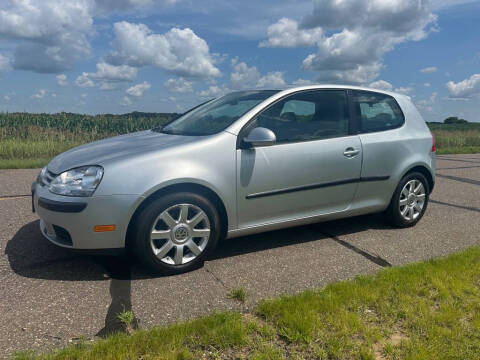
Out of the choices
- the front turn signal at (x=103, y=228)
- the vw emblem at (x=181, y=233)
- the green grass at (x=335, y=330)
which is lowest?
the green grass at (x=335, y=330)

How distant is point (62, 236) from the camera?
317 cm

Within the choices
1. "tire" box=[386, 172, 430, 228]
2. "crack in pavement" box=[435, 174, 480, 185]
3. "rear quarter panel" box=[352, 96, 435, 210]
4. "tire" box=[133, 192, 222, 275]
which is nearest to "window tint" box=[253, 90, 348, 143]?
"rear quarter panel" box=[352, 96, 435, 210]

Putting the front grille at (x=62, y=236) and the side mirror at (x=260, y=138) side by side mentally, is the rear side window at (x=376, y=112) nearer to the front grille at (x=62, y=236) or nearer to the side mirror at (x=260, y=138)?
the side mirror at (x=260, y=138)

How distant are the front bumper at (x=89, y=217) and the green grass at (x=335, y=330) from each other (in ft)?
3.04

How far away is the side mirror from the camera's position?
11.1 feet

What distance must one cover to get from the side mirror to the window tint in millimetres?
228

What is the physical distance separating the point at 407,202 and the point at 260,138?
7.69 feet

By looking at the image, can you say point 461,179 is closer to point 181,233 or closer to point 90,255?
point 181,233

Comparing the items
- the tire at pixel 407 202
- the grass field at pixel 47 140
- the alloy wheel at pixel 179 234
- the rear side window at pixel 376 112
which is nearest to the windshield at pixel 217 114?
the grass field at pixel 47 140

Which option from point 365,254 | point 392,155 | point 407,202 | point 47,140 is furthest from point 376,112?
point 47,140

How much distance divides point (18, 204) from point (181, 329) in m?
3.98

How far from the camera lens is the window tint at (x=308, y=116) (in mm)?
3744

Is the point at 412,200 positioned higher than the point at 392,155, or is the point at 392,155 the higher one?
the point at 392,155

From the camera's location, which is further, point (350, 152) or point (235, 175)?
point (350, 152)
